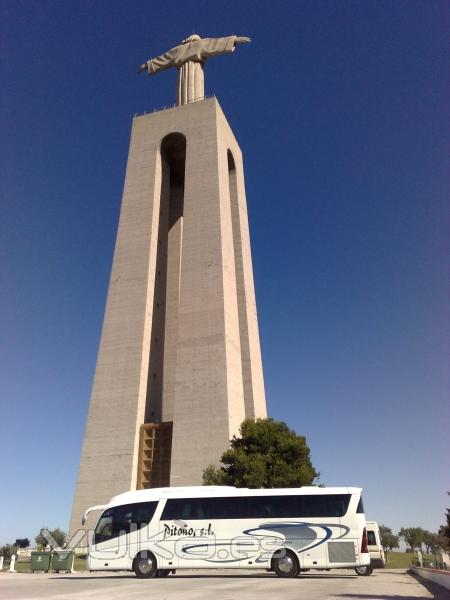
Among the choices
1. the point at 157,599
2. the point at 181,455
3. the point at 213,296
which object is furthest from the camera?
the point at 213,296

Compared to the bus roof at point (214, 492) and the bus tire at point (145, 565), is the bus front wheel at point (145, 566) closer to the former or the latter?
the bus tire at point (145, 565)

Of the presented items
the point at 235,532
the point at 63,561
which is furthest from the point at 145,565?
the point at 63,561

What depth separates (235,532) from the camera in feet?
62.3

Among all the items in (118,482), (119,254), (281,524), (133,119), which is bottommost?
(281,524)

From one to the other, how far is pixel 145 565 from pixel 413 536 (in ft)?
317

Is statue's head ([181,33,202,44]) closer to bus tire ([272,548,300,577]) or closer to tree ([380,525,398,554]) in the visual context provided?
bus tire ([272,548,300,577])

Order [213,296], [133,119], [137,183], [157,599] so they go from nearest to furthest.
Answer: [157,599] → [213,296] → [137,183] → [133,119]

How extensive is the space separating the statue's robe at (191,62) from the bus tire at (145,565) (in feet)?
149

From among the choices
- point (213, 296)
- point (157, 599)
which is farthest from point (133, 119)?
point (157, 599)

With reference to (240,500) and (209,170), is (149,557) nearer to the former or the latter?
(240,500)

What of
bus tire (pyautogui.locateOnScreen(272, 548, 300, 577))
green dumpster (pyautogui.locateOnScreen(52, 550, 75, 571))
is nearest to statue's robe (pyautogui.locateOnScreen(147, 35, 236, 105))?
green dumpster (pyautogui.locateOnScreen(52, 550, 75, 571))

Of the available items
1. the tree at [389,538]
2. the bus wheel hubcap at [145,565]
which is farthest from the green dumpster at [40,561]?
the tree at [389,538]

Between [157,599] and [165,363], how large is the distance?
3768cm

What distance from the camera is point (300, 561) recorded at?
1867cm
